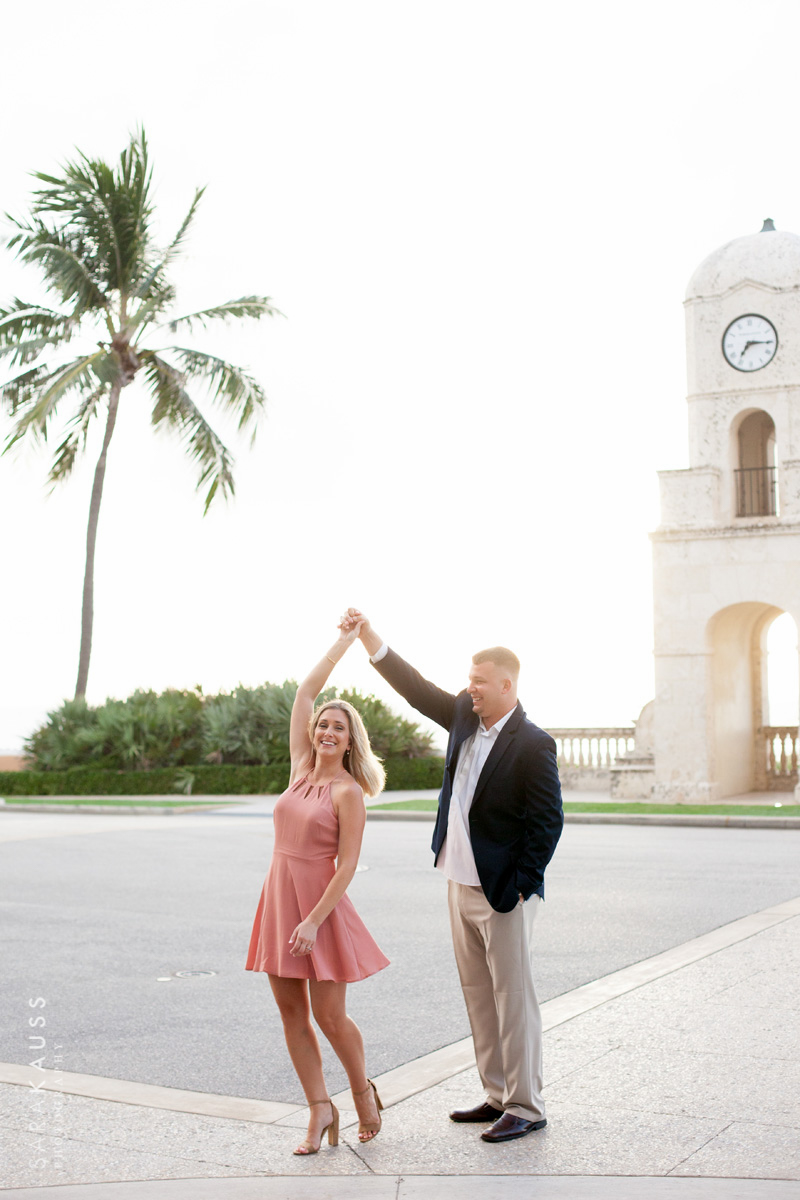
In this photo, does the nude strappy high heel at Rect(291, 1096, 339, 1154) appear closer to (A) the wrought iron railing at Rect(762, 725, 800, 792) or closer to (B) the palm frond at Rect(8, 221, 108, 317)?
(A) the wrought iron railing at Rect(762, 725, 800, 792)

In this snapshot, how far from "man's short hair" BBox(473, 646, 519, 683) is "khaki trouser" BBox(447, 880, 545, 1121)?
3.09ft

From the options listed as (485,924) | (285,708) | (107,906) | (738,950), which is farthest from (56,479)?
(485,924)

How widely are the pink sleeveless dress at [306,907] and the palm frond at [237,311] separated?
30911mm

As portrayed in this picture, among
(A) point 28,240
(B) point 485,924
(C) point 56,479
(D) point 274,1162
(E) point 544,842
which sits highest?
(A) point 28,240

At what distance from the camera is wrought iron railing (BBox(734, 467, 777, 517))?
27219 mm

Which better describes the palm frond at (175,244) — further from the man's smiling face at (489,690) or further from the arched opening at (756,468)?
the man's smiling face at (489,690)

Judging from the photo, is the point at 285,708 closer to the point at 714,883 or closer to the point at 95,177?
the point at 95,177

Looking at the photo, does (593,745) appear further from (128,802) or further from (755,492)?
(128,802)

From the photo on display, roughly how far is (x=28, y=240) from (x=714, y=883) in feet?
92.8

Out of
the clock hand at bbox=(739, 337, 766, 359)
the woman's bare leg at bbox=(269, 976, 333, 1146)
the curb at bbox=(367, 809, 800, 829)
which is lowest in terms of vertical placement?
the woman's bare leg at bbox=(269, 976, 333, 1146)

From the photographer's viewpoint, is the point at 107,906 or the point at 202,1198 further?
the point at 107,906

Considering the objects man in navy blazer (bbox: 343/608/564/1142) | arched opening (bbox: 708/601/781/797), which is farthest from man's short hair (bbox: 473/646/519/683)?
arched opening (bbox: 708/601/781/797)

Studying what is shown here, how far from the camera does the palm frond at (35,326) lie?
33.9 meters

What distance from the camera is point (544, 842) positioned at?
17.1 ft
